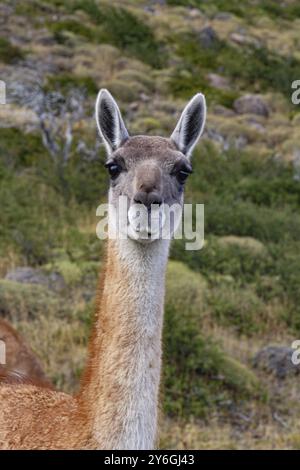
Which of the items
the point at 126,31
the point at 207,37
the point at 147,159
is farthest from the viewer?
the point at 207,37

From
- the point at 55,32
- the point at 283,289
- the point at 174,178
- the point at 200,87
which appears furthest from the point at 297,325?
the point at 55,32

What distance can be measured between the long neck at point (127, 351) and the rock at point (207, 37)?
98.2 feet

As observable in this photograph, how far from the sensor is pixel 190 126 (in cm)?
423

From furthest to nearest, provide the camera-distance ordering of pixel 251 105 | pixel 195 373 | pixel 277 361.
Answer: pixel 251 105 → pixel 277 361 → pixel 195 373

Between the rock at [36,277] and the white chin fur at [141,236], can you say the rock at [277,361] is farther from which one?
the white chin fur at [141,236]

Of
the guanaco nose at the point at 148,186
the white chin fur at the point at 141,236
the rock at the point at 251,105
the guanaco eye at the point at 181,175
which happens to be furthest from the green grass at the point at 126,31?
the white chin fur at the point at 141,236

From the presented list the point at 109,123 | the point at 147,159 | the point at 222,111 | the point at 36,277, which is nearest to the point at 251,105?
the point at 222,111

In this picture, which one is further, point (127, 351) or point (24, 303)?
point (24, 303)

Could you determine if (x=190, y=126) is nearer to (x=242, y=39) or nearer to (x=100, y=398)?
(x=100, y=398)

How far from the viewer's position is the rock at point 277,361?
27.2 ft

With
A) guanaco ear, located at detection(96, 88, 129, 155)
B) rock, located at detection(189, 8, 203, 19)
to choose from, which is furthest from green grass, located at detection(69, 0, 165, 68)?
guanaco ear, located at detection(96, 88, 129, 155)

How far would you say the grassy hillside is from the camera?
786 centimetres

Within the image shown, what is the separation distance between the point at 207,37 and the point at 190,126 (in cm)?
2981

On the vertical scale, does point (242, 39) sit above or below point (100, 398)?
above
